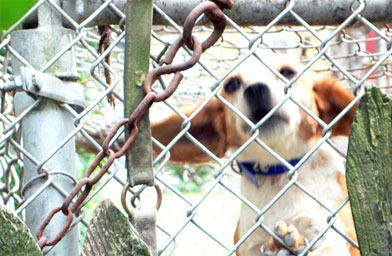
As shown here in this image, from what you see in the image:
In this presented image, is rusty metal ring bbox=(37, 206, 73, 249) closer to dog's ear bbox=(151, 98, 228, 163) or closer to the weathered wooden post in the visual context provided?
the weathered wooden post

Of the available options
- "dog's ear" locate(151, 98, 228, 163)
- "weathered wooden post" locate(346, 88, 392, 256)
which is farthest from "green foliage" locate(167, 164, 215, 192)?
"weathered wooden post" locate(346, 88, 392, 256)

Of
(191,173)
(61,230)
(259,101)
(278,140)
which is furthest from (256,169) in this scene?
(191,173)

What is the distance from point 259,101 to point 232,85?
0.81 feet

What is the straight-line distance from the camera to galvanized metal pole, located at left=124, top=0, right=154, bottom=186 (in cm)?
101

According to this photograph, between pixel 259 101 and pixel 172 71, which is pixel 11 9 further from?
pixel 259 101

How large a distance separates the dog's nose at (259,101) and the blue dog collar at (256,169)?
327mm

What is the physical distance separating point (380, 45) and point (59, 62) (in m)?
5.65

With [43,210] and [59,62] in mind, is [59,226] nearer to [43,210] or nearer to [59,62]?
[43,210]

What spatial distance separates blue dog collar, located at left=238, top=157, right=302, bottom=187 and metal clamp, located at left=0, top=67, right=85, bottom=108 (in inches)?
59.6

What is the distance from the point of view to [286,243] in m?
1.94

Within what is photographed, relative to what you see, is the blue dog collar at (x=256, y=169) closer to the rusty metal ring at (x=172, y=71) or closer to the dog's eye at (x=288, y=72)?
the dog's eye at (x=288, y=72)

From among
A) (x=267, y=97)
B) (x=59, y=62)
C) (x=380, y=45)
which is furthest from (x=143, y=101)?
(x=380, y=45)

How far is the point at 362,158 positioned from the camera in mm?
1171

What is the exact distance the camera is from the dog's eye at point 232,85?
2.65 meters
